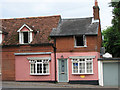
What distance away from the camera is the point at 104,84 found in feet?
76.5

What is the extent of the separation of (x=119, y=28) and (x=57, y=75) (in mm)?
10773

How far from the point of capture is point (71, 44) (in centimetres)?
2412

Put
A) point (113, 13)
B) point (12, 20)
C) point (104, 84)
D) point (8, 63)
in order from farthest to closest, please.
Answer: point (113, 13), point (12, 20), point (8, 63), point (104, 84)

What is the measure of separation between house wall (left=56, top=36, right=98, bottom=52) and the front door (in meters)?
1.25

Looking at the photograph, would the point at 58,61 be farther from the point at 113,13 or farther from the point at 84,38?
the point at 113,13

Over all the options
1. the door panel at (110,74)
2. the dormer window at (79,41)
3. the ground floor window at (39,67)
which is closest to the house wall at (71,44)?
the dormer window at (79,41)

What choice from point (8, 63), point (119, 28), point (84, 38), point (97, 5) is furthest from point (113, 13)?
point (8, 63)

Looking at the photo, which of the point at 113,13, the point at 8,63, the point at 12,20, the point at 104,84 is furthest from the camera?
the point at 113,13

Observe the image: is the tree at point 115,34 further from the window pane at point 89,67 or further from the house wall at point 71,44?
the window pane at point 89,67

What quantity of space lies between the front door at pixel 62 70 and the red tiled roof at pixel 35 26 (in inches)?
100

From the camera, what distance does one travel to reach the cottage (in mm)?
23766

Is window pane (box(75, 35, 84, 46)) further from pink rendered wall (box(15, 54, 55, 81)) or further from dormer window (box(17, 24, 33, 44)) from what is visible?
dormer window (box(17, 24, 33, 44))

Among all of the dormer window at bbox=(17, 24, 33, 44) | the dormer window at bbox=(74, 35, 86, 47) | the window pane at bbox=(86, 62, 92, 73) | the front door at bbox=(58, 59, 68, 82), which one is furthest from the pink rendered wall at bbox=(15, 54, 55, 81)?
the dormer window at bbox=(74, 35, 86, 47)

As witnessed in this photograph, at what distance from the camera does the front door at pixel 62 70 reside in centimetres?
2416
